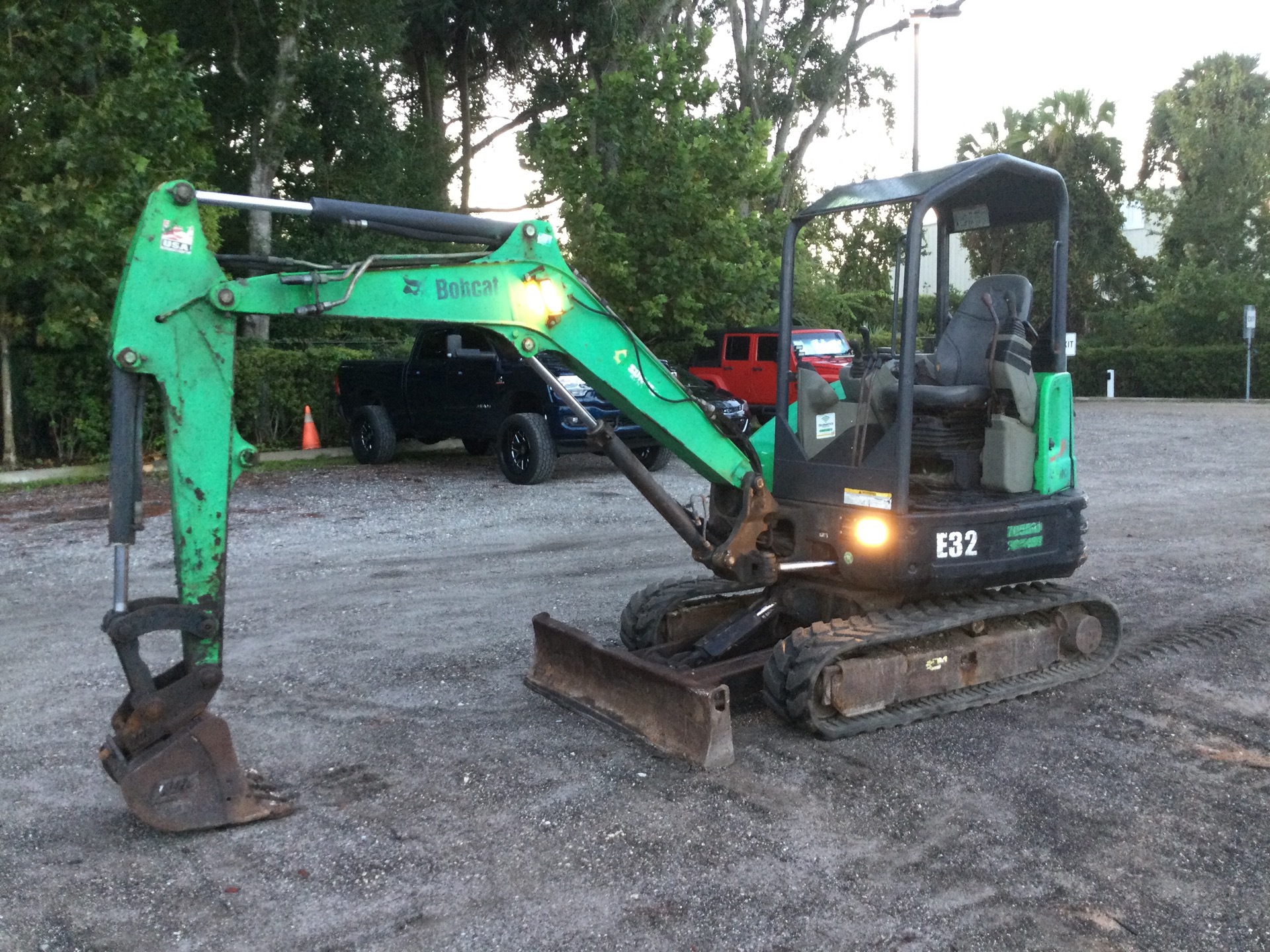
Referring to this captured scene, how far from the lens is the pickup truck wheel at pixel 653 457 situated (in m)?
15.9

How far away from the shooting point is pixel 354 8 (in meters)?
20.9

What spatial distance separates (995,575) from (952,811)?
64.4 inches

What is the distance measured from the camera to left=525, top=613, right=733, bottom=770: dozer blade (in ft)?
17.3

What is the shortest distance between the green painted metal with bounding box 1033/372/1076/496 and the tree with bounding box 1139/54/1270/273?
3432 cm

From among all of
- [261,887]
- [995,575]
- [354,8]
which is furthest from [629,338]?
[354,8]

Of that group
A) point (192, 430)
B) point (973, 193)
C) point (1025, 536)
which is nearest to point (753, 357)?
point (973, 193)

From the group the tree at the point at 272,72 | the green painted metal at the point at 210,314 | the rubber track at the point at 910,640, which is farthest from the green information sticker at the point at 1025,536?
the tree at the point at 272,72

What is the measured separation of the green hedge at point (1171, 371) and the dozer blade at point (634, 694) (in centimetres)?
3050

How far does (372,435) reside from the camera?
1723 cm

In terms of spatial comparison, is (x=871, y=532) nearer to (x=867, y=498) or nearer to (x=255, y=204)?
(x=867, y=498)

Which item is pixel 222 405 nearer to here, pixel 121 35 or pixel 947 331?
pixel 947 331

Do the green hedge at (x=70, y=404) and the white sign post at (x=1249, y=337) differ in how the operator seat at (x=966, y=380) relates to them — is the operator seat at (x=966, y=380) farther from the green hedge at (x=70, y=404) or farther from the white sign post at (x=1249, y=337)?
the white sign post at (x=1249, y=337)

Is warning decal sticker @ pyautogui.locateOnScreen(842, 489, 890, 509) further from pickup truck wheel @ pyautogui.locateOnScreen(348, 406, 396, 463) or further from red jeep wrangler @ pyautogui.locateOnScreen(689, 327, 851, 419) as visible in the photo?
red jeep wrangler @ pyautogui.locateOnScreen(689, 327, 851, 419)

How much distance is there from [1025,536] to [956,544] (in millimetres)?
533
